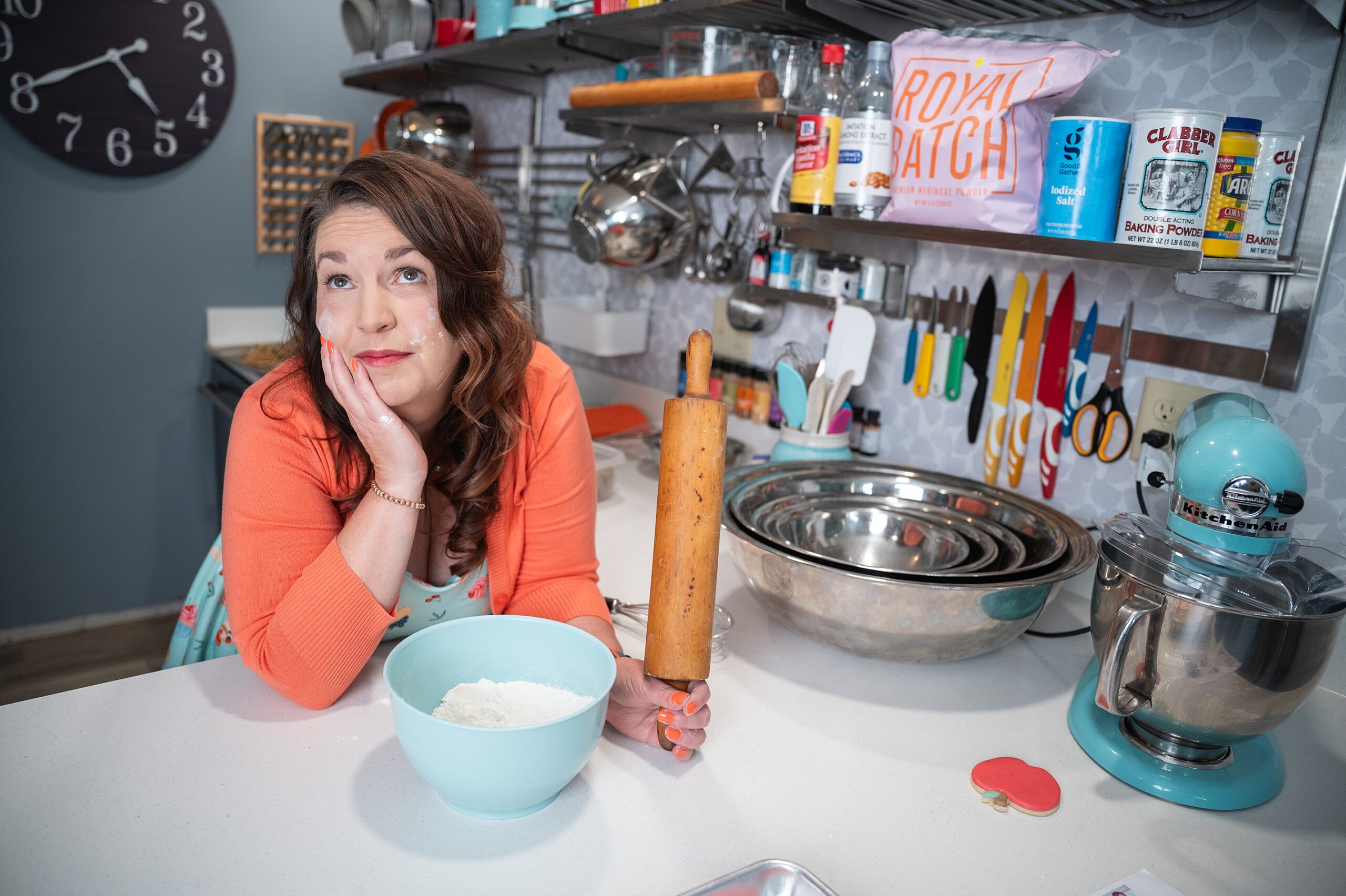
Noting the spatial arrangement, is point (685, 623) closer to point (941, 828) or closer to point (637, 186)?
point (941, 828)

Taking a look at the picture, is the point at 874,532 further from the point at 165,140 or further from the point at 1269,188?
the point at 165,140

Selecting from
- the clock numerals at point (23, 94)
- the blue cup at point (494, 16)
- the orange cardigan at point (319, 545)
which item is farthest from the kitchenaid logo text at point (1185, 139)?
the clock numerals at point (23, 94)

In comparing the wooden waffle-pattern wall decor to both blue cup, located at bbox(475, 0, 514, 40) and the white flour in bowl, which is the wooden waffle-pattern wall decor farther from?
the white flour in bowl

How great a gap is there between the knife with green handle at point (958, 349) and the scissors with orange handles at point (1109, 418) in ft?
0.64

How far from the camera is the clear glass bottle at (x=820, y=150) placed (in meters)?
1.22

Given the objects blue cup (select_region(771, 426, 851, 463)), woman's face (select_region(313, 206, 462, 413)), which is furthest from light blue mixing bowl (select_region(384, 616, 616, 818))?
blue cup (select_region(771, 426, 851, 463))

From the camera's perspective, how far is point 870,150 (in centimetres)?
117

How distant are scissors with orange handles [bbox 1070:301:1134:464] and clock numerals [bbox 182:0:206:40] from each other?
249cm

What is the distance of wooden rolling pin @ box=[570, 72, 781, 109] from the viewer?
130 cm

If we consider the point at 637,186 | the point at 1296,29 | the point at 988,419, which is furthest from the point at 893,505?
the point at 637,186

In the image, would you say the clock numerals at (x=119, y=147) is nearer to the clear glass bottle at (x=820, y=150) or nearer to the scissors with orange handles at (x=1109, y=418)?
the clear glass bottle at (x=820, y=150)

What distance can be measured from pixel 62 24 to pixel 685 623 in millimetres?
2532

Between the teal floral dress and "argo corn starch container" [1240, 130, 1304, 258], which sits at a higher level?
"argo corn starch container" [1240, 130, 1304, 258]

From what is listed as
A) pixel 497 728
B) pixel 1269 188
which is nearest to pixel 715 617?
pixel 497 728
